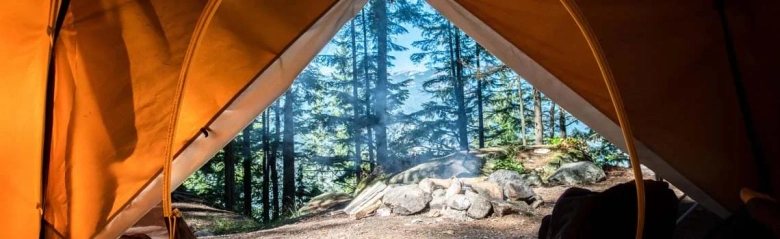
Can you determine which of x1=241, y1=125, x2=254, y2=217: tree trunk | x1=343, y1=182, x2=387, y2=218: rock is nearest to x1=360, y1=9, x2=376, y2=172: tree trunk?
x1=241, y1=125, x2=254, y2=217: tree trunk

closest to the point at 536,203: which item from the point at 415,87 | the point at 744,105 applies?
the point at 744,105

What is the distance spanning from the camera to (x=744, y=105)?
155cm

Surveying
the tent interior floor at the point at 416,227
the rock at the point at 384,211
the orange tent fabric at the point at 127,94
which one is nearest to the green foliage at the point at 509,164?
the tent interior floor at the point at 416,227

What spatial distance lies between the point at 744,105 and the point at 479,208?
11.9 ft

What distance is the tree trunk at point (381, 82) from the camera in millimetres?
9406

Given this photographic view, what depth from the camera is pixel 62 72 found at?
149cm

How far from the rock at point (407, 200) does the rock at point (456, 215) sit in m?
0.31

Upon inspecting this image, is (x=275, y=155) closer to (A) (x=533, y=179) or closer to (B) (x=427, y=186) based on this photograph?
(B) (x=427, y=186)

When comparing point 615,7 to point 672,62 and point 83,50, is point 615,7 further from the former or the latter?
point 83,50

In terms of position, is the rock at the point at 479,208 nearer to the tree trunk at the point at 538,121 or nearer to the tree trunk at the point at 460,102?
the tree trunk at the point at 538,121

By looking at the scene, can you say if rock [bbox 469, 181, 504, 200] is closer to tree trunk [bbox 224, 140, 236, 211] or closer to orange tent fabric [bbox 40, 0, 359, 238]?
orange tent fabric [bbox 40, 0, 359, 238]

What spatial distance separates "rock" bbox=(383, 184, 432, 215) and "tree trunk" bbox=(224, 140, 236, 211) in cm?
466

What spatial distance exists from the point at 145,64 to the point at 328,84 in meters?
8.26

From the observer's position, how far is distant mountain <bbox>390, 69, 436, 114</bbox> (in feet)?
31.4
